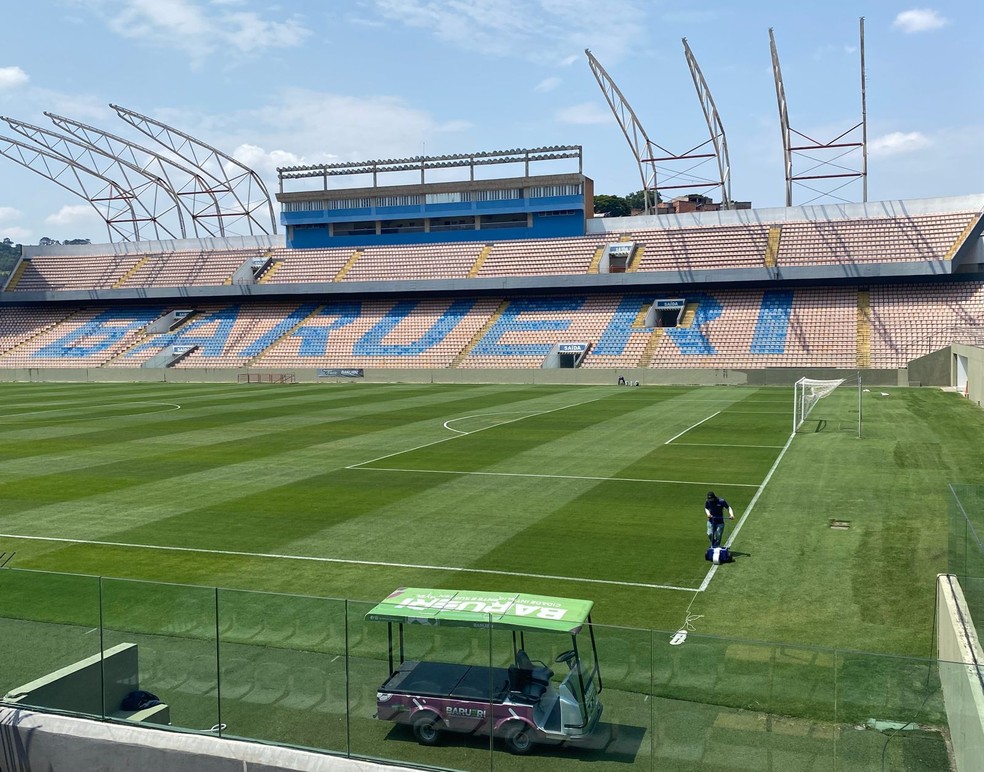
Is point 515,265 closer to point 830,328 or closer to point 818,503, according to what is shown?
point 830,328

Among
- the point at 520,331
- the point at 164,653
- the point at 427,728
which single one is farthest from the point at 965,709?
the point at 520,331

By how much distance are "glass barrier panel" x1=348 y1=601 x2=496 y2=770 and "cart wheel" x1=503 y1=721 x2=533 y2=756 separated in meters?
0.22

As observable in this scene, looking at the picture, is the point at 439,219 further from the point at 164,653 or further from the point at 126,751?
the point at 126,751

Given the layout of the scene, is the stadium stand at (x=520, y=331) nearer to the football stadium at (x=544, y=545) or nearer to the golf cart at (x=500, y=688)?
the football stadium at (x=544, y=545)

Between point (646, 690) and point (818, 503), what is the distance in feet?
47.4

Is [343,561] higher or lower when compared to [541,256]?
lower

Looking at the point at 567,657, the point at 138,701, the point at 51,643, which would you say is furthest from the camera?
the point at 51,643

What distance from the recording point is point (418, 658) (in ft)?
29.6

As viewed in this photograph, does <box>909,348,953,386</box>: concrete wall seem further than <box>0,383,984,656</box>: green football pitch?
Yes

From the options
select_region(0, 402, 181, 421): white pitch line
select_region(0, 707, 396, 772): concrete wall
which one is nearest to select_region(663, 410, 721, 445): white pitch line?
select_region(0, 707, 396, 772): concrete wall

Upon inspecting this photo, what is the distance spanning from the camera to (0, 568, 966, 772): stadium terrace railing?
7.73m

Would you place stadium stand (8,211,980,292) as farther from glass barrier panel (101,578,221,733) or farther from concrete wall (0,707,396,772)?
concrete wall (0,707,396,772)

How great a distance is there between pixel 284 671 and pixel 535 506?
41.6 feet

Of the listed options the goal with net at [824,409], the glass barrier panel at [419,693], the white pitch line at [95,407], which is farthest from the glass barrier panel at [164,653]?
the white pitch line at [95,407]
